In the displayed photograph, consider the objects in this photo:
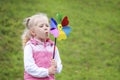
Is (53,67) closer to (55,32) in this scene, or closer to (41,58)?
(41,58)

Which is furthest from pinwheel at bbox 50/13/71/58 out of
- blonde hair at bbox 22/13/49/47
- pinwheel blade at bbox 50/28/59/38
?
blonde hair at bbox 22/13/49/47

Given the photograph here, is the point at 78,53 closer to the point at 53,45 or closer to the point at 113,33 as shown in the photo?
the point at 113,33

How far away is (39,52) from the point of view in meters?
3.67

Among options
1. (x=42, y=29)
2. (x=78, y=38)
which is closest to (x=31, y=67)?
(x=42, y=29)

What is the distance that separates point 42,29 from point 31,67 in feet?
1.27

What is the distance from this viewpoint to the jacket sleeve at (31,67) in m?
3.61

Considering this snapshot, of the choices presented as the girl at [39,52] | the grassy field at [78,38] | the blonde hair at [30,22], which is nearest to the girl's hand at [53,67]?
the girl at [39,52]

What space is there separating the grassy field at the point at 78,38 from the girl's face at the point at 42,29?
2.69 metres

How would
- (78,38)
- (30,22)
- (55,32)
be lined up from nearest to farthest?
(55,32), (30,22), (78,38)

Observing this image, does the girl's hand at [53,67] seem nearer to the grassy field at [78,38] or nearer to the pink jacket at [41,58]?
the pink jacket at [41,58]

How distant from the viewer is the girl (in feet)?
11.9

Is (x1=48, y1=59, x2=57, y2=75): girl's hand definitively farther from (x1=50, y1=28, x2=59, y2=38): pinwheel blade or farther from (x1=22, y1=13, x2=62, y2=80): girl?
(x1=50, y1=28, x2=59, y2=38): pinwheel blade

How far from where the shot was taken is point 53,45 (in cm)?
377

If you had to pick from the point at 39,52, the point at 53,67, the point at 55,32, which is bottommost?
the point at 53,67
